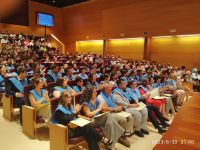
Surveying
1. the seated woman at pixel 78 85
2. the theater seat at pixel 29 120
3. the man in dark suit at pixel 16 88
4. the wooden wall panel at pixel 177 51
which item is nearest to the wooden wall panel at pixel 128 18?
the wooden wall panel at pixel 177 51

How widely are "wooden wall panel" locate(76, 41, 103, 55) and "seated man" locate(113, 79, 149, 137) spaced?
8.03 metres

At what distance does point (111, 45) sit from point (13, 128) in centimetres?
804

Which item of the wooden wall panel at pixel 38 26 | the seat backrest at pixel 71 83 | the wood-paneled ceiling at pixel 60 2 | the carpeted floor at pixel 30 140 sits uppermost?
the wood-paneled ceiling at pixel 60 2

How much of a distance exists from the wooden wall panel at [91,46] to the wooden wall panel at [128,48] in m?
0.70

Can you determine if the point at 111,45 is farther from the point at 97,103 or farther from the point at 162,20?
the point at 97,103

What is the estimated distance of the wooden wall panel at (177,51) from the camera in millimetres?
7172

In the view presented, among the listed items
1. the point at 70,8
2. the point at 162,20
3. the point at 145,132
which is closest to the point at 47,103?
the point at 145,132

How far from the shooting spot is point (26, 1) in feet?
32.1

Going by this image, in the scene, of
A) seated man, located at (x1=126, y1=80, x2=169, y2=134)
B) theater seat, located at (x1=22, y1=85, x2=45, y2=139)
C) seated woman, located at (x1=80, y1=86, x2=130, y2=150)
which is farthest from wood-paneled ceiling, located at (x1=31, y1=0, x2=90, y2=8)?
seated woman, located at (x1=80, y1=86, x2=130, y2=150)

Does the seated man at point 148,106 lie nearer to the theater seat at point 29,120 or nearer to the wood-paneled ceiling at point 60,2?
the theater seat at point 29,120

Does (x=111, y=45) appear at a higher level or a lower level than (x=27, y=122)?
higher

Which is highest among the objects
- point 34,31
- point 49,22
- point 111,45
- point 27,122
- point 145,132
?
point 49,22

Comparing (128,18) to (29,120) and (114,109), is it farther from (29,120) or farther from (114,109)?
(29,120)

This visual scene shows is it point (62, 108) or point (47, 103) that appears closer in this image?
point (62, 108)
